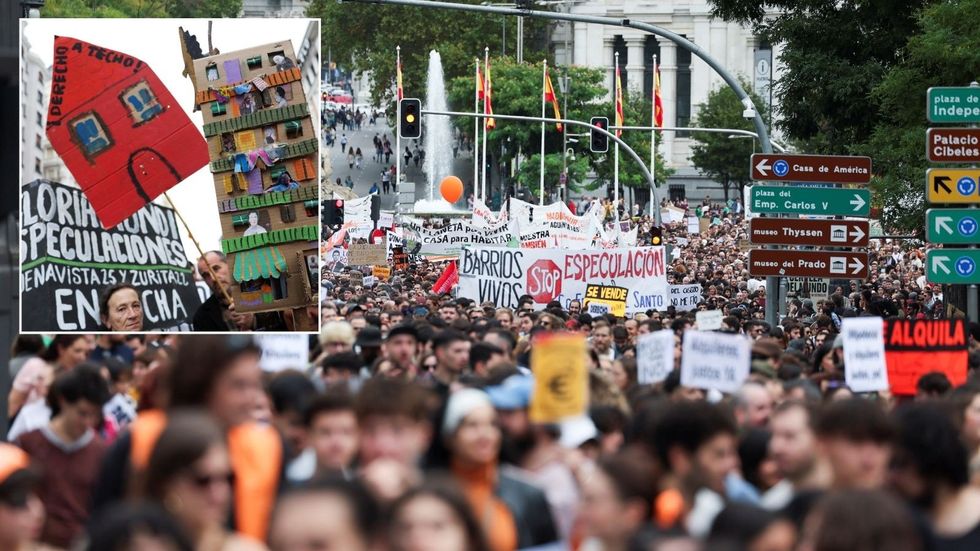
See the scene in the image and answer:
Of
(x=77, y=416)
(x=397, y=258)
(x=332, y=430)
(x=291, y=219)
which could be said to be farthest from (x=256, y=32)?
(x=397, y=258)

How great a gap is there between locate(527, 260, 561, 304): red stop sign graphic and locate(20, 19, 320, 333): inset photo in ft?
44.1

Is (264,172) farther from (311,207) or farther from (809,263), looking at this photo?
(809,263)

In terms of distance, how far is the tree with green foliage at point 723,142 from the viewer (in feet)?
297

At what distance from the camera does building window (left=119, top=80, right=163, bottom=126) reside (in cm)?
1253

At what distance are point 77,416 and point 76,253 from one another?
4.54 meters

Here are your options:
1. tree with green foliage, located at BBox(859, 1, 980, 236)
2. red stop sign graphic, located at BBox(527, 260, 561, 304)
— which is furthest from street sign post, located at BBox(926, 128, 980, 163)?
red stop sign graphic, located at BBox(527, 260, 561, 304)

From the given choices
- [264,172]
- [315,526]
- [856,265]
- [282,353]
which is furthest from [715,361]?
[856,265]

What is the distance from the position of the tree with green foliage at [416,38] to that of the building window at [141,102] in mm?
82258

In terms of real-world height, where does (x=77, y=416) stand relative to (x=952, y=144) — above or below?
below

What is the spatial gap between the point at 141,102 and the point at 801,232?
358 inches

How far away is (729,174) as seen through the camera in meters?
94.3

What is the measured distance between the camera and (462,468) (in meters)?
6.81

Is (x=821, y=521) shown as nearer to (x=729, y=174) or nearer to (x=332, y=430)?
(x=332, y=430)

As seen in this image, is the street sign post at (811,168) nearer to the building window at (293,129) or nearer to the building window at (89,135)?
the building window at (293,129)
